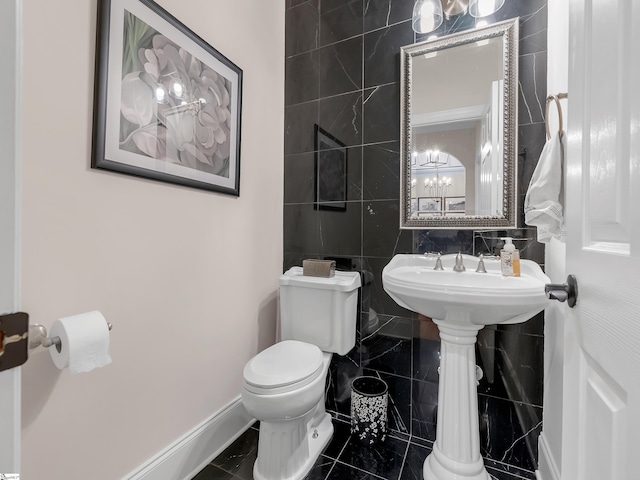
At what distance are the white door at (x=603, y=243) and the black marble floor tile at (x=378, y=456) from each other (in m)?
0.94

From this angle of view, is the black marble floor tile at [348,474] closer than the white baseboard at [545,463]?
No

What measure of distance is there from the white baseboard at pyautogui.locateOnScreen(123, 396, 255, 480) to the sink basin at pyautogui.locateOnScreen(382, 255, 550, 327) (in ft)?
3.62

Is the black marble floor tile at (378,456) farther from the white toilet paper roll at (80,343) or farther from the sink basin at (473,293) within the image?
the white toilet paper roll at (80,343)

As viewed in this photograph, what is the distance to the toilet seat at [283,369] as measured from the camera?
3.79 feet

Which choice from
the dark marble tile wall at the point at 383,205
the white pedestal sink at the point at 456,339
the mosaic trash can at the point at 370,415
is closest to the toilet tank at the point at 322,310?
the dark marble tile wall at the point at 383,205

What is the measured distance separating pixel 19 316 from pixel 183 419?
1.16 meters

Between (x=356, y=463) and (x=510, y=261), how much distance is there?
1196 millimetres

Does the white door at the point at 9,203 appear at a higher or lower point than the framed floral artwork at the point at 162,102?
lower

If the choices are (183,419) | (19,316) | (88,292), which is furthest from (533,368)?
(88,292)

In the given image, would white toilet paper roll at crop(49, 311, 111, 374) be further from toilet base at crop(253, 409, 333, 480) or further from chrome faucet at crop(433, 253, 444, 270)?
chrome faucet at crop(433, 253, 444, 270)

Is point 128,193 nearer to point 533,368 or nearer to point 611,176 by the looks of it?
point 611,176

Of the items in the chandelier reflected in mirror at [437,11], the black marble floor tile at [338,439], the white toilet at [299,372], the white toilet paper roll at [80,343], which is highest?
the chandelier reflected in mirror at [437,11]

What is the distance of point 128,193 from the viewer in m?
1.10

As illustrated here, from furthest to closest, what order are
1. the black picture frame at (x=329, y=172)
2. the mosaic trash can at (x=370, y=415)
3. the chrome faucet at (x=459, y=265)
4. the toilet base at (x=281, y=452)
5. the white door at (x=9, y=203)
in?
the black picture frame at (x=329, y=172) < the mosaic trash can at (x=370, y=415) < the chrome faucet at (x=459, y=265) < the toilet base at (x=281, y=452) < the white door at (x=9, y=203)
